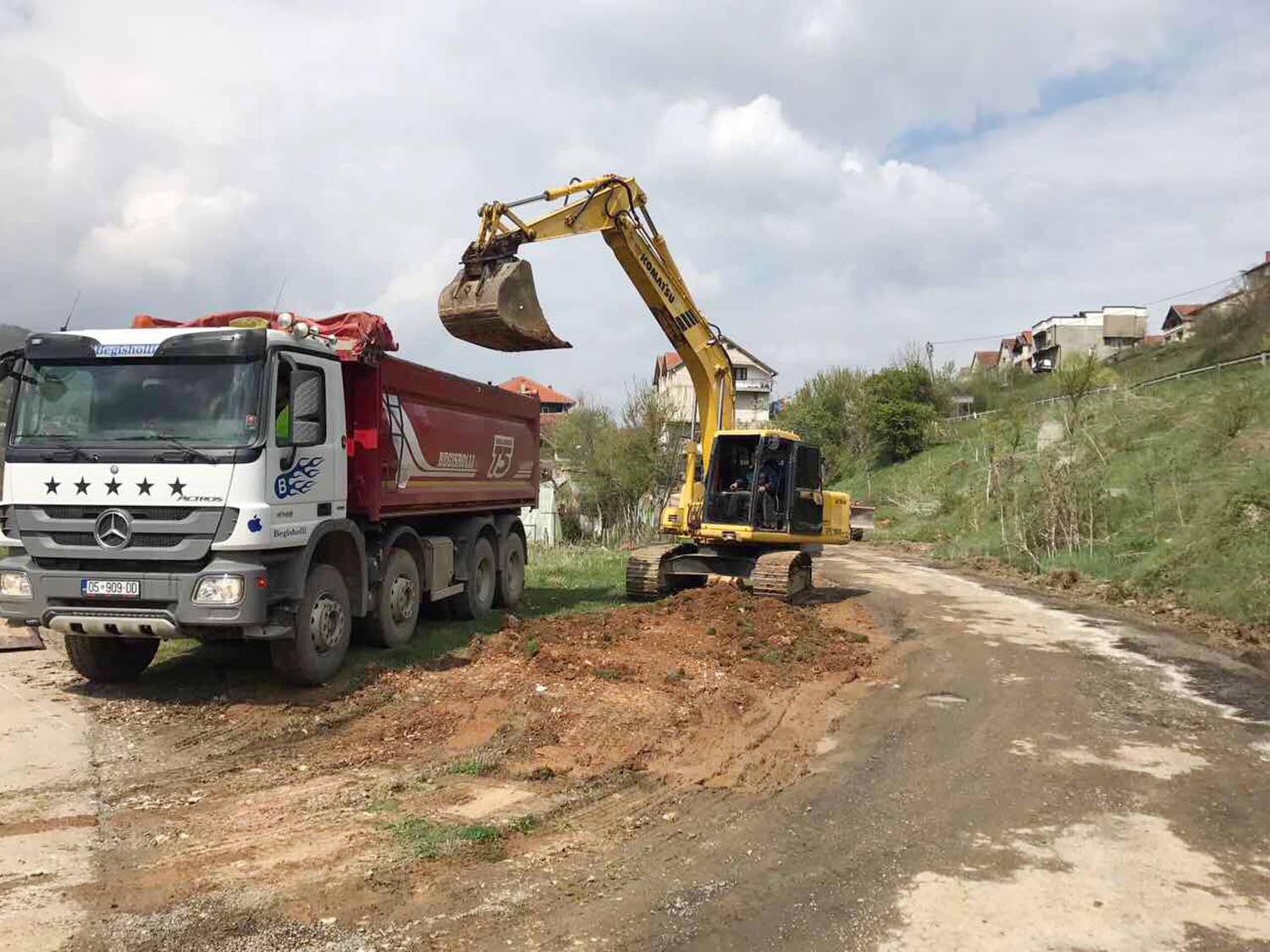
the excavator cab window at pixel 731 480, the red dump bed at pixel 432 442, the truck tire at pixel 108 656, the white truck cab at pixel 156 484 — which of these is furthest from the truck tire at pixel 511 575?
the white truck cab at pixel 156 484

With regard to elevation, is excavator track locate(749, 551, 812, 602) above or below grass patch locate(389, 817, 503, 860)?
above

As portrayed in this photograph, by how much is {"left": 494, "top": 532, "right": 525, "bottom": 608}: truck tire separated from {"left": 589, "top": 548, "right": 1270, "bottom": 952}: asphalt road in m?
6.15

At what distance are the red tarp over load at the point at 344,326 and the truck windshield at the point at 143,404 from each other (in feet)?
2.89

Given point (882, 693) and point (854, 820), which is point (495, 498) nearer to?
point (882, 693)

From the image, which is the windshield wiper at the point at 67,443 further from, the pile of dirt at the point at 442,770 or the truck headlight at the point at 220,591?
the pile of dirt at the point at 442,770

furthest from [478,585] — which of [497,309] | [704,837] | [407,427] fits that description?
[704,837]

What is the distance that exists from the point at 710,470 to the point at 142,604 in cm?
859

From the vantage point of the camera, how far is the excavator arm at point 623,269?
11148 millimetres

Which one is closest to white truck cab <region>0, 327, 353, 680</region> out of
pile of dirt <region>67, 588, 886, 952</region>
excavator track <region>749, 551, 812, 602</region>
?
pile of dirt <region>67, 588, 886, 952</region>

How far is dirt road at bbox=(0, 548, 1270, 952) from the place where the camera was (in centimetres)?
400

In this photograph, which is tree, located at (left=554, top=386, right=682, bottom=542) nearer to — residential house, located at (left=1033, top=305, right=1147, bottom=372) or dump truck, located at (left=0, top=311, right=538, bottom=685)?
dump truck, located at (left=0, top=311, right=538, bottom=685)

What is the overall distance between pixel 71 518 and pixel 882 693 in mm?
6969

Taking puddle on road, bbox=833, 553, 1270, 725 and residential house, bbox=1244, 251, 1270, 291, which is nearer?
puddle on road, bbox=833, 553, 1270, 725

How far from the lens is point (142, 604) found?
7.26m
